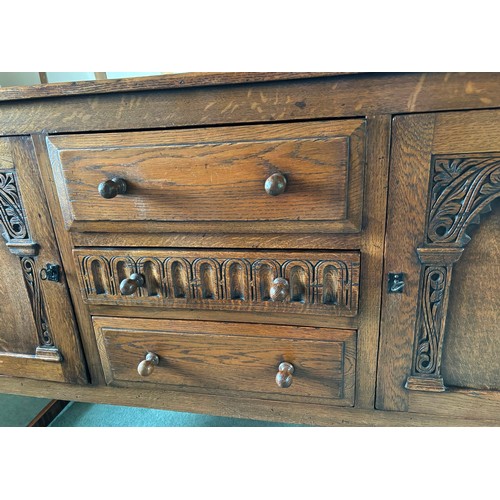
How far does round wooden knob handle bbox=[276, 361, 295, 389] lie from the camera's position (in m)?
0.48

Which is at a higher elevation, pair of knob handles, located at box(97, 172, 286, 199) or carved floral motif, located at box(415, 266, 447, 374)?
pair of knob handles, located at box(97, 172, 286, 199)

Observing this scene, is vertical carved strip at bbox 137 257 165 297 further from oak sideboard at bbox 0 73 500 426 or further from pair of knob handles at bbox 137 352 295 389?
pair of knob handles at bbox 137 352 295 389

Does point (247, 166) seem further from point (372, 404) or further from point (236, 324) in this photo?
point (372, 404)

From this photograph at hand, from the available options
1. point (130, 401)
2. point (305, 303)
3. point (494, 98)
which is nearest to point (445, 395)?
point (305, 303)

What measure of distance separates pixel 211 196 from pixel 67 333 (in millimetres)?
356

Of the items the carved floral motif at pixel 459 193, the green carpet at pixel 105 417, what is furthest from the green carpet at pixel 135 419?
the carved floral motif at pixel 459 193

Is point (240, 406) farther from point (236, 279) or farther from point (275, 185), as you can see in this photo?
point (275, 185)

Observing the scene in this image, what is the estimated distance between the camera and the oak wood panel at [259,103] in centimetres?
38

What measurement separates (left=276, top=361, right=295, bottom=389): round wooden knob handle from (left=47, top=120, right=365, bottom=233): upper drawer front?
0.20 m

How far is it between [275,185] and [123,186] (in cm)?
21

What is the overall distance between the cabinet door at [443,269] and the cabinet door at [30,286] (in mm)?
Result: 505

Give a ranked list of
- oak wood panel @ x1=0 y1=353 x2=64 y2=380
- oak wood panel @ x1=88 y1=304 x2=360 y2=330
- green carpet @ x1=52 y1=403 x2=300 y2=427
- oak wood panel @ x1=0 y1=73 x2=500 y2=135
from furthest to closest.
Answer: green carpet @ x1=52 y1=403 x2=300 y2=427, oak wood panel @ x1=0 y1=353 x2=64 y2=380, oak wood panel @ x1=88 y1=304 x2=360 y2=330, oak wood panel @ x1=0 y1=73 x2=500 y2=135

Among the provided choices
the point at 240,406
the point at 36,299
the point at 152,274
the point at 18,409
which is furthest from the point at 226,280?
the point at 18,409

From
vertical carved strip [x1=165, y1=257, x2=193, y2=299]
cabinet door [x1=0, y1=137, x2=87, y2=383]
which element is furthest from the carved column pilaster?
vertical carved strip [x1=165, y1=257, x2=193, y2=299]
